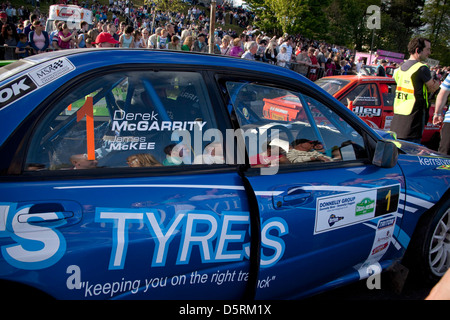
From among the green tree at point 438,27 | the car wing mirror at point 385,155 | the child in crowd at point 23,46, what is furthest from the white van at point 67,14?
the green tree at point 438,27

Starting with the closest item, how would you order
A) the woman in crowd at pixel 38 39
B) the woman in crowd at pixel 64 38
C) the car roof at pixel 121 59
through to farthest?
the car roof at pixel 121 59 < the woman in crowd at pixel 38 39 < the woman in crowd at pixel 64 38

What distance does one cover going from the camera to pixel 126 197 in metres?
1.71

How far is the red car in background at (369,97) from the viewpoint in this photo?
7.22 metres

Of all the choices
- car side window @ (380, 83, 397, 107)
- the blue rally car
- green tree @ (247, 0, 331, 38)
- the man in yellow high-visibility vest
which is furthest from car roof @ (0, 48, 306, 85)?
green tree @ (247, 0, 331, 38)

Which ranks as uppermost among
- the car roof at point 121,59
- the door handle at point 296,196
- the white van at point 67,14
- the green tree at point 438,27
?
the green tree at point 438,27

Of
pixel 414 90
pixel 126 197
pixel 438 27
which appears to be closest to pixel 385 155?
pixel 126 197

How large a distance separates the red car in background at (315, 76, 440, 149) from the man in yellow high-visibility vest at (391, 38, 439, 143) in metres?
1.84

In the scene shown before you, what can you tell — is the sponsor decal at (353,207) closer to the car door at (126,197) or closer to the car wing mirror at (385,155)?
the car wing mirror at (385,155)

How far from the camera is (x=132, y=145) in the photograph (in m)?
1.91

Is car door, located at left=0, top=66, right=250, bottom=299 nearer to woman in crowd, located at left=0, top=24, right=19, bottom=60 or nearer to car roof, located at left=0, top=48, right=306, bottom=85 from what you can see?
car roof, located at left=0, top=48, right=306, bottom=85

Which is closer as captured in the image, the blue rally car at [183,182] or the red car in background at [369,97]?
the blue rally car at [183,182]

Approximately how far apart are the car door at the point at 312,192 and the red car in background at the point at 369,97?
4.75 meters

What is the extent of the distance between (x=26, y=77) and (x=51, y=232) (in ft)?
2.39

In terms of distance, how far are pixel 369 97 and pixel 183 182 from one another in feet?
21.1
